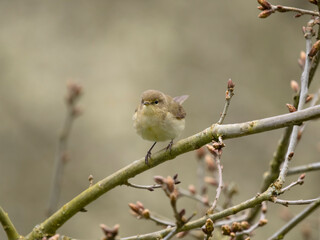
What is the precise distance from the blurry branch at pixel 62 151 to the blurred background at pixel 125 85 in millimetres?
2849

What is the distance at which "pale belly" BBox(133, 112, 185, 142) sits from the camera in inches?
138

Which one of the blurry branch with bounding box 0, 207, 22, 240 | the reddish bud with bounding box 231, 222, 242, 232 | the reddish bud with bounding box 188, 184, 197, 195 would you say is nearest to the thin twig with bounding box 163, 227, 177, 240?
the reddish bud with bounding box 231, 222, 242, 232

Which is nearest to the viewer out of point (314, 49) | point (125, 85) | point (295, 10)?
point (295, 10)

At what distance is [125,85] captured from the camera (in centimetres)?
760

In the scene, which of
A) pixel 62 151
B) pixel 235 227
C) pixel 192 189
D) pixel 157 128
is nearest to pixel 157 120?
pixel 157 128

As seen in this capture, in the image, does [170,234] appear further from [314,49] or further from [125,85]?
[125,85]

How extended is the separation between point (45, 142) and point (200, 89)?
2.54 m

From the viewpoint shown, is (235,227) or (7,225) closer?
(235,227)

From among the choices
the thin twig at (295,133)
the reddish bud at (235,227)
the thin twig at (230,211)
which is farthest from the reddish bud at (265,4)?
the reddish bud at (235,227)

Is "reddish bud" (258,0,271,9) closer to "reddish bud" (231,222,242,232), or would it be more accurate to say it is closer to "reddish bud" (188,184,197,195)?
"reddish bud" (231,222,242,232)

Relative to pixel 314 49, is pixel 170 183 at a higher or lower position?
lower

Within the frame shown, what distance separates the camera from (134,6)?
7898 mm

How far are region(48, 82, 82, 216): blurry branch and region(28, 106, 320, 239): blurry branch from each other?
2.39 ft

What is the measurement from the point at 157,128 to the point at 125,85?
13.7 feet
